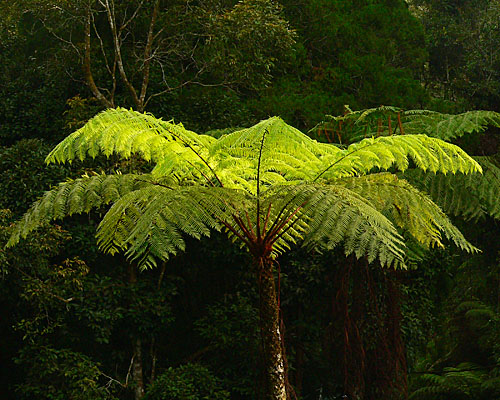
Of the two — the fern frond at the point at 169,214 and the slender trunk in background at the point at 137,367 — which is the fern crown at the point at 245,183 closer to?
the fern frond at the point at 169,214

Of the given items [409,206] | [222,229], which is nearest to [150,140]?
[409,206]

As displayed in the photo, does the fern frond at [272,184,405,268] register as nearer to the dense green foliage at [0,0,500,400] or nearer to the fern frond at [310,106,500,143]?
the dense green foliage at [0,0,500,400]

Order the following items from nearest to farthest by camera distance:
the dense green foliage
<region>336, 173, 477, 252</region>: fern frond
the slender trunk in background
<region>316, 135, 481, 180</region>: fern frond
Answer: <region>336, 173, 477, 252</region>: fern frond, <region>316, 135, 481, 180</region>: fern frond, the dense green foliage, the slender trunk in background

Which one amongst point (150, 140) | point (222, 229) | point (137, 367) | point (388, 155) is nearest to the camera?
point (388, 155)

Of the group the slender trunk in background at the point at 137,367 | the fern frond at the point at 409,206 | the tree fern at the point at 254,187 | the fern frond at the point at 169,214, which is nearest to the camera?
the fern frond at the point at 169,214

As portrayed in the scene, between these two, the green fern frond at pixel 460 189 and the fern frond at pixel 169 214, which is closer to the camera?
the fern frond at pixel 169 214

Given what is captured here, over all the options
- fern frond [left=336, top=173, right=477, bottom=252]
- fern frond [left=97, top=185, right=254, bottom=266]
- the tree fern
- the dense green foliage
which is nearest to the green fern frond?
the dense green foliage

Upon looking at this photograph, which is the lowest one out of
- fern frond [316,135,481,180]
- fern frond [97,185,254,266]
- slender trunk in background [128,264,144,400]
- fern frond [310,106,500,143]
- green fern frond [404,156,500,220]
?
slender trunk in background [128,264,144,400]

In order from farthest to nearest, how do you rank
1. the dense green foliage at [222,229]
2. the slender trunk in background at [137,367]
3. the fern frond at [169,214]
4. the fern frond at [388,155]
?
the slender trunk in background at [137,367] < the dense green foliage at [222,229] < the fern frond at [388,155] < the fern frond at [169,214]

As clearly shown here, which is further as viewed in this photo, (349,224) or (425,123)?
(425,123)

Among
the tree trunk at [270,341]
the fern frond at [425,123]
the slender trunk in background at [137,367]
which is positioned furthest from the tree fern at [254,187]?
the slender trunk in background at [137,367]

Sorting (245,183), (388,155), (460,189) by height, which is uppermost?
(388,155)

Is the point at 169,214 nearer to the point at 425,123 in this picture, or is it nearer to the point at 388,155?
the point at 388,155

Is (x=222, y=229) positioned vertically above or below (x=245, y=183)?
below
